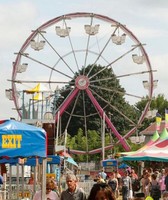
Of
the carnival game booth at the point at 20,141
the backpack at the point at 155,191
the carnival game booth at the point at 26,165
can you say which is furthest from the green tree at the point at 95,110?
the carnival game booth at the point at 20,141

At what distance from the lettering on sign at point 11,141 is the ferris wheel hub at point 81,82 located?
46502mm

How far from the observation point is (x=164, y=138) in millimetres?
41562

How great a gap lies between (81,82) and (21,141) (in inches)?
1839

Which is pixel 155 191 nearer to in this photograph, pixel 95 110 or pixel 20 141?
pixel 20 141

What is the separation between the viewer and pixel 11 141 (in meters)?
13.2

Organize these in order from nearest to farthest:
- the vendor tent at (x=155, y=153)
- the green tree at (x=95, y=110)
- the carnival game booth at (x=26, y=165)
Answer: the carnival game booth at (x=26, y=165)
the vendor tent at (x=155, y=153)
the green tree at (x=95, y=110)

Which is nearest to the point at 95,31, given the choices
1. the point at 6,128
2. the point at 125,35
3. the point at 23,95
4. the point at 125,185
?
the point at 125,35

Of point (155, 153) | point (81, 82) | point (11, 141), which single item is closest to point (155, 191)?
point (155, 153)

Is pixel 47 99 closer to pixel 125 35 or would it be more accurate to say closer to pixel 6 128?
pixel 125 35

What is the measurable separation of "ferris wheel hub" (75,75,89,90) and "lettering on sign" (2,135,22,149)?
4650 cm

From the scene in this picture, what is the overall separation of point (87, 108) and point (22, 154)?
94.2m

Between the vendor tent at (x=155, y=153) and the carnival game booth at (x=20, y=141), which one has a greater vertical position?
the carnival game booth at (x=20, y=141)

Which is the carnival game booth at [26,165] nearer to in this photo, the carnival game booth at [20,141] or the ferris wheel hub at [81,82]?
the carnival game booth at [20,141]

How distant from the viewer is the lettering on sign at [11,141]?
1304 cm
